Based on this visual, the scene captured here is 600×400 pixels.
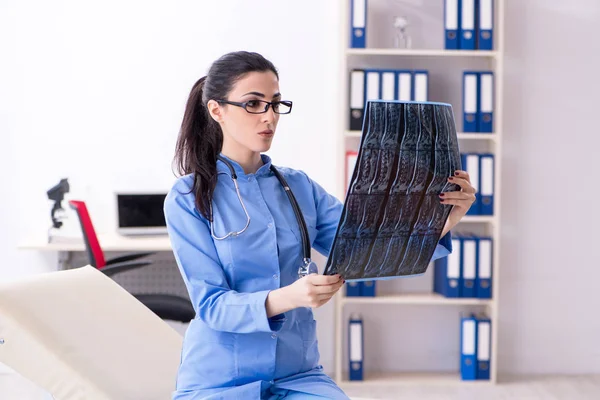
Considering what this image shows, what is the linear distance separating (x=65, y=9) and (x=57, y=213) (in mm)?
1001

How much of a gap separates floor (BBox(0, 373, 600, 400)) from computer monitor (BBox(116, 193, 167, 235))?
2.75 feet

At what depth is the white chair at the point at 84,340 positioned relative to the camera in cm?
183

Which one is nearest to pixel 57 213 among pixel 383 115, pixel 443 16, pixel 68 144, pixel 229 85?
pixel 68 144

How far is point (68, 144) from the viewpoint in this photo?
3898 mm

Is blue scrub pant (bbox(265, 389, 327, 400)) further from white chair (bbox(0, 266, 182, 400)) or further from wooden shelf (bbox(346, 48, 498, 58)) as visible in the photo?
wooden shelf (bbox(346, 48, 498, 58))

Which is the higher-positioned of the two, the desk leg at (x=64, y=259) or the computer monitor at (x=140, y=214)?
the computer monitor at (x=140, y=214)

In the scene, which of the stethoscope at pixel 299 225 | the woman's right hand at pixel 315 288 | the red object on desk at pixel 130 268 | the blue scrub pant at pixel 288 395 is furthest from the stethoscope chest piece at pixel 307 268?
the red object on desk at pixel 130 268

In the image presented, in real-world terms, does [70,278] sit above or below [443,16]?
below

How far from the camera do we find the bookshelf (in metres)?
3.66

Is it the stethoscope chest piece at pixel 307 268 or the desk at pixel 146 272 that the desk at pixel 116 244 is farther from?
the stethoscope chest piece at pixel 307 268

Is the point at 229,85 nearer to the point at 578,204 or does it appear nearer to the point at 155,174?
the point at 155,174

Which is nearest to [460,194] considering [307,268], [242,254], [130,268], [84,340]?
[307,268]

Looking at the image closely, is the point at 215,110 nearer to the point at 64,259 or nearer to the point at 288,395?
the point at 288,395

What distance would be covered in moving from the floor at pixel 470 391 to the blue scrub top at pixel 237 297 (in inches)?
81.6
